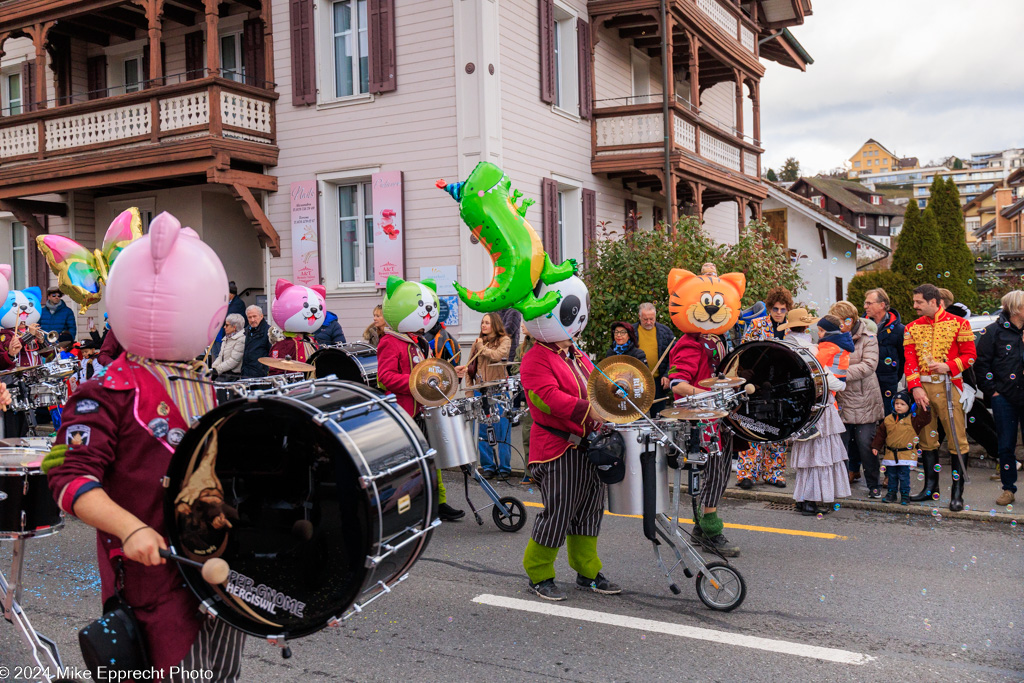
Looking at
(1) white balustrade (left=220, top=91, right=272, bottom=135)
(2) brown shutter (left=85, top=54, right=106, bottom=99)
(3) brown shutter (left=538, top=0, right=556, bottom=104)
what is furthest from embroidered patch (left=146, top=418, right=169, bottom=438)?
(2) brown shutter (left=85, top=54, right=106, bottom=99)

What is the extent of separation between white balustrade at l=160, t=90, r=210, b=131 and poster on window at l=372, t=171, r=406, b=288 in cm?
294

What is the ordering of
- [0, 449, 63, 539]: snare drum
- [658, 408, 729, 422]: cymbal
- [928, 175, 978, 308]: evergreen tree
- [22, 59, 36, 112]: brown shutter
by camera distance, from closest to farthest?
[0, 449, 63, 539]: snare drum → [658, 408, 729, 422]: cymbal → [22, 59, 36, 112]: brown shutter → [928, 175, 978, 308]: evergreen tree

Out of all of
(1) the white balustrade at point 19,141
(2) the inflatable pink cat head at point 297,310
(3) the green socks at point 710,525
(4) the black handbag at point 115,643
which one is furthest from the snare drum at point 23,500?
(1) the white balustrade at point 19,141

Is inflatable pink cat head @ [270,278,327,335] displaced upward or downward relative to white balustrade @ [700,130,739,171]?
downward

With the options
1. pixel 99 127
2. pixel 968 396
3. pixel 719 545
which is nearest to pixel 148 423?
pixel 719 545

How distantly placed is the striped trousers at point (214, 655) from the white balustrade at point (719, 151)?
15.9 metres

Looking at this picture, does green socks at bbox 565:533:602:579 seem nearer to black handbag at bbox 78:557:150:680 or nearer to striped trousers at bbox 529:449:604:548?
striped trousers at bbox 529:449:604:548

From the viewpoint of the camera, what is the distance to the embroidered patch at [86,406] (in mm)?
2637

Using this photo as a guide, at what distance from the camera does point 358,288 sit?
47.3 ft

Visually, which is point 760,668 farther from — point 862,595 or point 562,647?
point 862,595

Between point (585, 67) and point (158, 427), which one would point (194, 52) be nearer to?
point (585, 67)

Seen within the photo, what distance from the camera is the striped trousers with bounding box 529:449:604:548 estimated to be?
204 inches

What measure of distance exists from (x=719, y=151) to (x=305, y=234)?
9.10m

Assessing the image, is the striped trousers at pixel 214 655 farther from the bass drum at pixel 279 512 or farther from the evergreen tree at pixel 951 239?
the evergreen tree at pixel 951 239
